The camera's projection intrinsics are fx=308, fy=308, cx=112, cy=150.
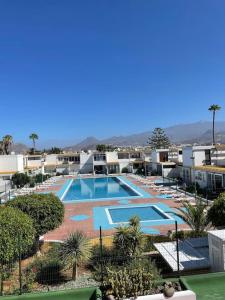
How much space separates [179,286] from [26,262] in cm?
988

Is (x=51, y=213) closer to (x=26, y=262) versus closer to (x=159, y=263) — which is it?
(x=26, y=262)

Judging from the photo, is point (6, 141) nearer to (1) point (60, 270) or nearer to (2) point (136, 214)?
(2) point (136, 214)

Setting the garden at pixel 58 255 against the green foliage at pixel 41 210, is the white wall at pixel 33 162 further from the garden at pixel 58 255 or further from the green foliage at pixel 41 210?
the garden at pixel 58 255

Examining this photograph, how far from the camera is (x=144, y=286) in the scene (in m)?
6.75

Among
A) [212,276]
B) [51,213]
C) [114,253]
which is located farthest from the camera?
[51,213]

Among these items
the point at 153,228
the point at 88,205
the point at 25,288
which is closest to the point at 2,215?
the point at 25,288

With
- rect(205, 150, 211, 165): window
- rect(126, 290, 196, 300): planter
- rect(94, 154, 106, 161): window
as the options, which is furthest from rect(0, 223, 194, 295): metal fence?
rect(94, 154, 106, 161): window

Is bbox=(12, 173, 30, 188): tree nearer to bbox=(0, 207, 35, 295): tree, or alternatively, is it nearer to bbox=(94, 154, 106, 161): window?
bbox=(94, 154, 106, 161): window

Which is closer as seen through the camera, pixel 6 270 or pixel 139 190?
pixel 6 270

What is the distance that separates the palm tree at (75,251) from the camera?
12195 mm

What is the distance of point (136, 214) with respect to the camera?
88.8 feet

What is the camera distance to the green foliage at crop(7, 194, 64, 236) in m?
15.8

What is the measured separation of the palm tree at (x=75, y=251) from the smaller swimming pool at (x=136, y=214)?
11124 millimetres

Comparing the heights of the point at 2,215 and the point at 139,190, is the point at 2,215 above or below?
above
